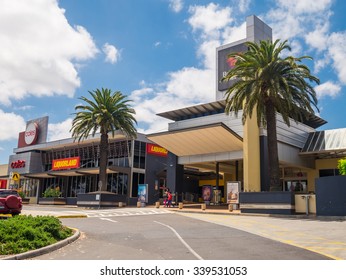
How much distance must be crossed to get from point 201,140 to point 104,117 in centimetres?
1087

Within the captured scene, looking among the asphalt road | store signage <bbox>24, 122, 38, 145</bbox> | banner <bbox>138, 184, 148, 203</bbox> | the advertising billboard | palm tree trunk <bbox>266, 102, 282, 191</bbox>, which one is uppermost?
the advertising billboard

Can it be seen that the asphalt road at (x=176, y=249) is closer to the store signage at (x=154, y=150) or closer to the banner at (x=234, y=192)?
the banner at (x=234, y=192)

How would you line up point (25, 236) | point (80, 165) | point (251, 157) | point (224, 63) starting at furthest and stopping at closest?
point (80, 165) < point (224, 63) < point (251, 157) < point (25, 236)

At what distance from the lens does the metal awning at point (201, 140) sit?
1348 inches

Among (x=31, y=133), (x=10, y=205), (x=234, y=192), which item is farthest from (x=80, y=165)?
(x=10, y=205)

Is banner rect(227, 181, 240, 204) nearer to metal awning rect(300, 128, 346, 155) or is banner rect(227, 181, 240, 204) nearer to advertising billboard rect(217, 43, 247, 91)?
metal awning rect(300, 128, 346, 155)

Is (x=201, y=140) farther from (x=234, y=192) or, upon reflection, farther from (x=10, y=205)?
(x=10, y=205)

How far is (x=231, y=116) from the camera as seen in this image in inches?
1464

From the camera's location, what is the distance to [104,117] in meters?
39.4

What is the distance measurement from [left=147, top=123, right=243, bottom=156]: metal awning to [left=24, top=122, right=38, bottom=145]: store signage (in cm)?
3182

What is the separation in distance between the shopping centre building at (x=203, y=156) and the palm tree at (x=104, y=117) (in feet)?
12.0

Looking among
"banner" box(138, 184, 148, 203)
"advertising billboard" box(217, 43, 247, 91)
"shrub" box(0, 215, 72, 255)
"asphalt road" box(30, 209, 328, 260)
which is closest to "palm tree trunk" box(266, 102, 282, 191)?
"asphalt road" box(30, 209, 328, 260)

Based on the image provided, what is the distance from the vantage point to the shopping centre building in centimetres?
3434
